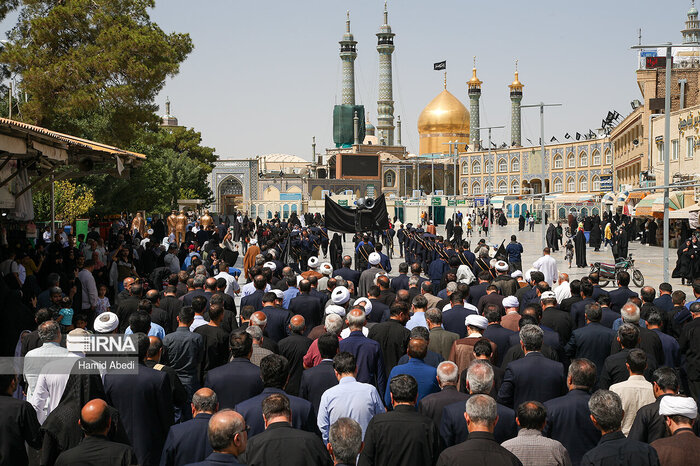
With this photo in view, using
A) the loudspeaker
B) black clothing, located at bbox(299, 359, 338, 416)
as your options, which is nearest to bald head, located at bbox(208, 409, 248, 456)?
black clothing, located at bbox(299, 359, 338, 416)

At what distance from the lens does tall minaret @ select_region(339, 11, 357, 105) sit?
343 feet

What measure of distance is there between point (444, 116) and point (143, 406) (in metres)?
101

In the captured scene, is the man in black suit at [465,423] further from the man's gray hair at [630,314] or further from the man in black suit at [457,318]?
the man in black suit at [457,318]

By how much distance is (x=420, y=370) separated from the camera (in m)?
5.64

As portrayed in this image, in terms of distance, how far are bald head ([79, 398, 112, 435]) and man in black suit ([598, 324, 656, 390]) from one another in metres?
4.08

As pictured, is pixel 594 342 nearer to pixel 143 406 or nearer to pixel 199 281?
pixel 143 406

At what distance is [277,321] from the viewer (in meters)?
7.97

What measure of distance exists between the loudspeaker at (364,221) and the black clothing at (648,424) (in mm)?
14269

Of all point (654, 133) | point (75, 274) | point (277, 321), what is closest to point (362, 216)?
point (75, 274)

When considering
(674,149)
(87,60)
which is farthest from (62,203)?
(674,149)

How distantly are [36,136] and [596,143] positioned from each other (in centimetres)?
7138

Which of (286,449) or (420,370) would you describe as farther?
(420,370)

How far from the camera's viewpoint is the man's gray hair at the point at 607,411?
420cm

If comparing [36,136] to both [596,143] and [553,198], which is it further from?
[596,143]
